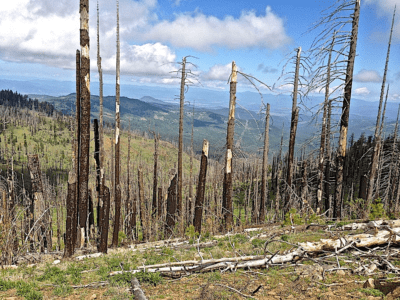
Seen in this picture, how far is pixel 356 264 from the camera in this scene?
6160mm

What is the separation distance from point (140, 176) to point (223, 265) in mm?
16613

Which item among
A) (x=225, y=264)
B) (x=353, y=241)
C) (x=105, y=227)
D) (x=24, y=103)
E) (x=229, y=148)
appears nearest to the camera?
(x=225, y=264)

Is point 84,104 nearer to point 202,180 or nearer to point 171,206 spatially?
point 202,180

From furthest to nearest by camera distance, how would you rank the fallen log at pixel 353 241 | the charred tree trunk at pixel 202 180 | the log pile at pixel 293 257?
the charred tree trunk at pixel 202 180
the fallen log at pixel 353 241
the log pile at pixel 293 257

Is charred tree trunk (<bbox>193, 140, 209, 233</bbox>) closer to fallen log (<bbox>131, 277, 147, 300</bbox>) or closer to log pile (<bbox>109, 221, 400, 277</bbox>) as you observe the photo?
log pile (<bbox>109, 221, 400, 277</bbox>)

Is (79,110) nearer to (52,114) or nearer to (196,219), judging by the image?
(196,219)

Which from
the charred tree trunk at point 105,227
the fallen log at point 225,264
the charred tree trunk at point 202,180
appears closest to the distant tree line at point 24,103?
the charred tree trunk at point 105,227

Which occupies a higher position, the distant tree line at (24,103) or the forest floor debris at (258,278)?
the distant tree line at (24,103)

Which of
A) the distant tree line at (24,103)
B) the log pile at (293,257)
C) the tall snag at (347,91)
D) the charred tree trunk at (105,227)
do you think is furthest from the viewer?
the distant tree line at (24,103)

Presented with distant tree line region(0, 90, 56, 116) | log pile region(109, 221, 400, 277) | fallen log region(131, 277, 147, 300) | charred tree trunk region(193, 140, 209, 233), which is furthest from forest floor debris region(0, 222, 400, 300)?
distant tree line region(0, 90, 56, 116)

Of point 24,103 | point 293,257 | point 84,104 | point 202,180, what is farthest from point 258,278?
point 24,103

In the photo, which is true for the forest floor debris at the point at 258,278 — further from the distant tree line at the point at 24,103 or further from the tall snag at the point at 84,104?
the distant tree line at the point at 24,103

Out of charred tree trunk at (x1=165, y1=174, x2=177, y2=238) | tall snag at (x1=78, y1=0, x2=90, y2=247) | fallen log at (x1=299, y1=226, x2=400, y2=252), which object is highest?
tall snag at (x1=78, y1=0, x2=90, y2=247)

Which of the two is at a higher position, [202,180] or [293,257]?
[202,180]
